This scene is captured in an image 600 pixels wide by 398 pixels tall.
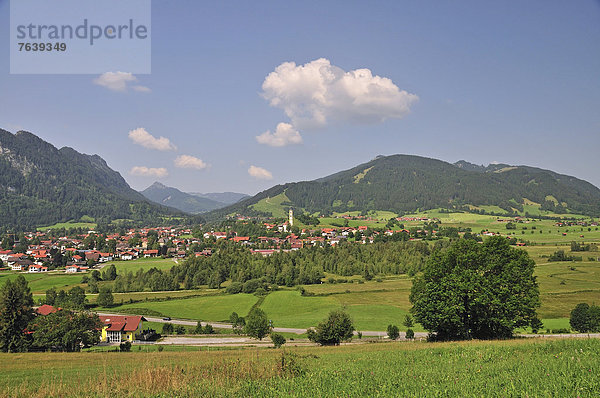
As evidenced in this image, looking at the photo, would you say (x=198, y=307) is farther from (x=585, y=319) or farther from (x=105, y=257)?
(x=105, y=257)

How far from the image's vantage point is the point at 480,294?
28.7 m

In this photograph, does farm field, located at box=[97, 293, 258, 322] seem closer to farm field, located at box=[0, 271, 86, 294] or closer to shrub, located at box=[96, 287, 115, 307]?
shrub, located at box=[96, 287, 115, 307]

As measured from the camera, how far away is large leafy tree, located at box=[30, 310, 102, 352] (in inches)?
1533

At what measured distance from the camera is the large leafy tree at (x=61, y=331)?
38.9 meters

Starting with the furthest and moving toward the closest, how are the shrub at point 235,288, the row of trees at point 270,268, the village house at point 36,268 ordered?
the village house at point 36,268 → the row of trees at point 270,268 → the shrub at point 235,288

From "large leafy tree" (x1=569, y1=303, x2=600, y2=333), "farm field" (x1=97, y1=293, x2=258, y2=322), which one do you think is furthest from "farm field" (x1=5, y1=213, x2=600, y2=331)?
"large leafy tree" (x1=569, y1=303, x2=600, y2=333)

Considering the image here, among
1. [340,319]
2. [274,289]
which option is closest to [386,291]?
[274,289]

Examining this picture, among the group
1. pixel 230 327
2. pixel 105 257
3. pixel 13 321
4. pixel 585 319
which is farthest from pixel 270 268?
pixel 105 257

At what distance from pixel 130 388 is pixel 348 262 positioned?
10218cm

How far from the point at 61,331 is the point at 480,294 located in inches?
1681

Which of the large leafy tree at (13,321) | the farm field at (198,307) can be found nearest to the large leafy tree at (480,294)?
the large leafy tree at (13,321)

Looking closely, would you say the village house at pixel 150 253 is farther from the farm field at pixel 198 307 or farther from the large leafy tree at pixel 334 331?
the large leafy tree at pixel 334 331

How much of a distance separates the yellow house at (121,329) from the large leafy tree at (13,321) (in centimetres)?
1437

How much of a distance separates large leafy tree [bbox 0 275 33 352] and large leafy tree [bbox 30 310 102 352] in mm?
1090
